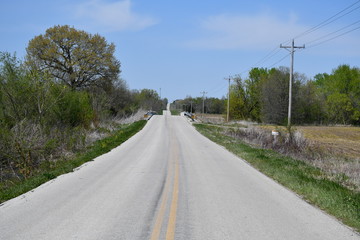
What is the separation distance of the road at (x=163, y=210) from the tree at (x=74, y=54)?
132 ft

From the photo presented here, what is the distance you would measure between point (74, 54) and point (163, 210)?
46471 mm

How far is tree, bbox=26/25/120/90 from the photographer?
1951 inches

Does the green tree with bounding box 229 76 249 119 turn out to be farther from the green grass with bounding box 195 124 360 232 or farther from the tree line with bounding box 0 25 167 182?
the green grass with bounding box 195 124 360 232

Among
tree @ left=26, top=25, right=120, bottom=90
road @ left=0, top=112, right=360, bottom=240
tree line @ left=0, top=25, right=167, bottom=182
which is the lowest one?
road @ left=0, top=112, right=360, bottom=240

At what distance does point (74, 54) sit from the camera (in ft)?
165

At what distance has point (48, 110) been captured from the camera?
864 inches

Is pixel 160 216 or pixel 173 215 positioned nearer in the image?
pixel 160 216

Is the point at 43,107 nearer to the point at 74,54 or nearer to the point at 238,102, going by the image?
the point at 74,54

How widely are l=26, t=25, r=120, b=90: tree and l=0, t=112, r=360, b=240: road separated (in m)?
40.3

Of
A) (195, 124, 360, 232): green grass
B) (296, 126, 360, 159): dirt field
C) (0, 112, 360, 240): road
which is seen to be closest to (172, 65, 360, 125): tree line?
(296, 126, 360, 159): dirt field

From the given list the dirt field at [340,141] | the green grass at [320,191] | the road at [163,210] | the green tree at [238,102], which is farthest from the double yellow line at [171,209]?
the green tree at [238,102]

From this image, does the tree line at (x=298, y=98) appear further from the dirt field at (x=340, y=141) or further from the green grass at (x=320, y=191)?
the green grass at (x=320, y=191)

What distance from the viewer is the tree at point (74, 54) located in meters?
49.6

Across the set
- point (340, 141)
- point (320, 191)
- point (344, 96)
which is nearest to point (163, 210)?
point (320, 191)
